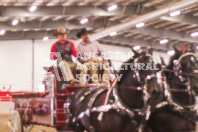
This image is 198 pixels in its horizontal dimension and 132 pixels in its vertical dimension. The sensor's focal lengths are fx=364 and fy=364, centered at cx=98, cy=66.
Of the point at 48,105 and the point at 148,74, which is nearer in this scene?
the point at 148,74

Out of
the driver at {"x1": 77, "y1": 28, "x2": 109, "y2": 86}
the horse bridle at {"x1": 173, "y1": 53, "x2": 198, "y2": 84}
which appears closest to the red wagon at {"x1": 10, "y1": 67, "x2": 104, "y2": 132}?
the driver at {"x1": 77, "y1": 28, "x2": 109, "y2": 86}

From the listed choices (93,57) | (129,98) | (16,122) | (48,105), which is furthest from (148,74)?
(16,122)

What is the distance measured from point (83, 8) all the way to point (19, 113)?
812 cm

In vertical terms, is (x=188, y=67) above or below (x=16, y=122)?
above

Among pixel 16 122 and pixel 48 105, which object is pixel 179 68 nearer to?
pixel 48 105

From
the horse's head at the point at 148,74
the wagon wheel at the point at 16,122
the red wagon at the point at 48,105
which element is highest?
the horse's head at the point at 148,74

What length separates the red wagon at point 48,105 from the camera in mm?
6332

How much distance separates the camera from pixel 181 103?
5305 millimetres

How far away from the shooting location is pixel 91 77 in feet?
22.3

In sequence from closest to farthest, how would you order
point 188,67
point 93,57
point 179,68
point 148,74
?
point 148,74 < point 188,67 < point 179,68 < point 93,57

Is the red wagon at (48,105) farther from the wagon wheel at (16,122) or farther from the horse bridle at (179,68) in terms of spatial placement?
the horse bridle at (179,68)

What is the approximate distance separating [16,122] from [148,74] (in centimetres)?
405

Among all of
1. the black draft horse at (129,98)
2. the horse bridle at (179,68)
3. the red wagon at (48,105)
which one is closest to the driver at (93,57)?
the red wagon at (48,105)

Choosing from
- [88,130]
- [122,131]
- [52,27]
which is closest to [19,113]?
[88,130]
